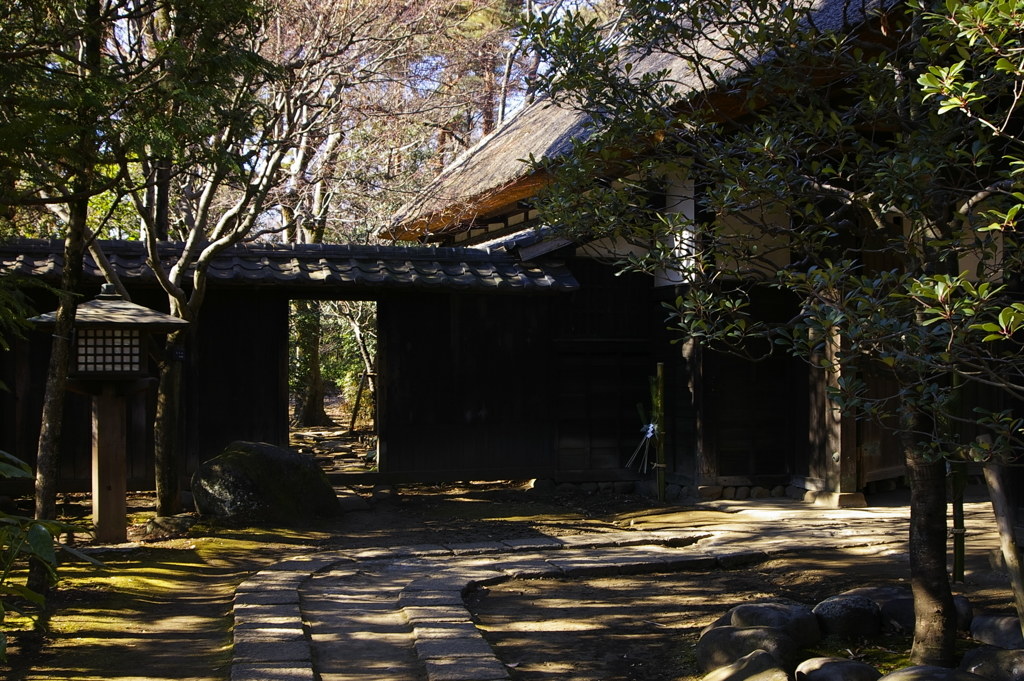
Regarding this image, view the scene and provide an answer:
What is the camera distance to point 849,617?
4.68 m

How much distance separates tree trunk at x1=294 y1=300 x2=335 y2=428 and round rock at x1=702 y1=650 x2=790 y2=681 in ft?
43.8

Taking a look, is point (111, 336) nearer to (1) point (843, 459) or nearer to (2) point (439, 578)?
(2) point (439, 578)

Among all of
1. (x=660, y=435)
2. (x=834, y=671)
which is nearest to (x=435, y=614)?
(x=834, y=671)

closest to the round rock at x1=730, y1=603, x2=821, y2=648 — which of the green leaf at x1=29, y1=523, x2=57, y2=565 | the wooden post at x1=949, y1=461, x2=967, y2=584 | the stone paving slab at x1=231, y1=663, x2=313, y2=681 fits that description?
the wooden post at x1=949, y1=461, x2=967, y2=584

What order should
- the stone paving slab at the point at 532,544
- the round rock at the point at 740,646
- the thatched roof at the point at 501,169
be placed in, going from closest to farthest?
the round rock at the point at 740,646 < the stone paving slab at the point at 532,544 < the thatched roof at the point at 501,169

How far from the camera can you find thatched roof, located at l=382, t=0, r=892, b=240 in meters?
10.3

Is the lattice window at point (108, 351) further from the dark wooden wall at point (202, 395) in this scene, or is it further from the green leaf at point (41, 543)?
the green leaf at point (41, 543)

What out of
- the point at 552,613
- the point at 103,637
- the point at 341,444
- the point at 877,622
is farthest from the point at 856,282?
the point at 341,444

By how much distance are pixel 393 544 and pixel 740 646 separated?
3.87 metres

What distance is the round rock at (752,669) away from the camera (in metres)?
3.82

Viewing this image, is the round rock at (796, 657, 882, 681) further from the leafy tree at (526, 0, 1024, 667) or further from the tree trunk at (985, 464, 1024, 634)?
the tree trunk at (985, 464, 1024, 634)

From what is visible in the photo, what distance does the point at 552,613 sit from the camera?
17.7 ft

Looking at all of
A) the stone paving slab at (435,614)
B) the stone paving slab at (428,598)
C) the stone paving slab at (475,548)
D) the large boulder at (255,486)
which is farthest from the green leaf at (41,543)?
the large boulder at (255,486)

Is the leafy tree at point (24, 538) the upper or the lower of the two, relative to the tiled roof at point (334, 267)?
lower
